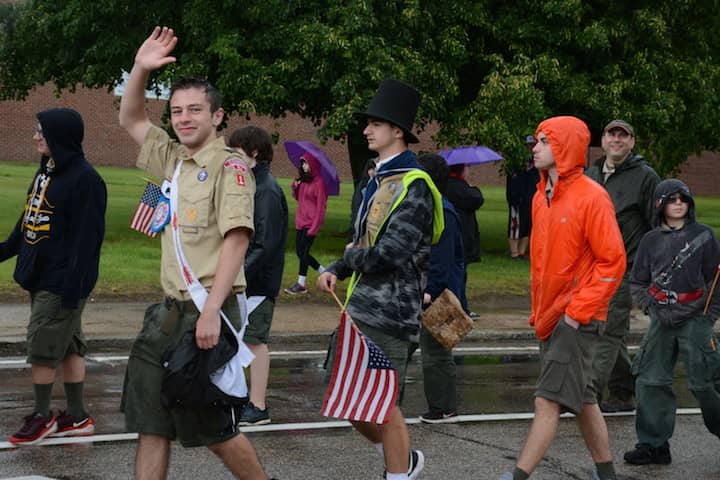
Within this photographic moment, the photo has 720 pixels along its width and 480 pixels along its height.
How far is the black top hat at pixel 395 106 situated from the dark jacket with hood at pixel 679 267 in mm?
1960

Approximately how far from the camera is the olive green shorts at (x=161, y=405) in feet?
16.0

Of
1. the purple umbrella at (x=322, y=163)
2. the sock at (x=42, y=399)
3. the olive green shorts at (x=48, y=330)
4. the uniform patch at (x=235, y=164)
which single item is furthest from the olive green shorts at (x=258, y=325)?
the purple umbrella at (x=322, y=163)

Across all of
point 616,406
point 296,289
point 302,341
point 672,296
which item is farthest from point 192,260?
point 296,289

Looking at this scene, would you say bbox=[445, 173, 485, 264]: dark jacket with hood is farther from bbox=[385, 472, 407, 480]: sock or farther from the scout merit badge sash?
the scout merit badge sash

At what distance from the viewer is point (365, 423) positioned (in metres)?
5.91

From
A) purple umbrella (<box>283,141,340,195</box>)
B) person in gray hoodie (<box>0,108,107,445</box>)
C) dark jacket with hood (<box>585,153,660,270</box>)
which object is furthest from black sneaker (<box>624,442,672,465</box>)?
purple umbrella (<box>283,141,340,195</box>)

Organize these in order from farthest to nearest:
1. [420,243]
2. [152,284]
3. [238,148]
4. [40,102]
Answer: [40,102] < [152,284] < [238,148] < [420,243]

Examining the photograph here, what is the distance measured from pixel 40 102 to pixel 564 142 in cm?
4748

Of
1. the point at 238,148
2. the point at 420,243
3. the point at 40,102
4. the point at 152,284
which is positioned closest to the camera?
the point at 420,243

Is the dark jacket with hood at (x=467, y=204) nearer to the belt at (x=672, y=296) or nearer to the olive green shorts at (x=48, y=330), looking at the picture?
the belt at (x=672, y=296)

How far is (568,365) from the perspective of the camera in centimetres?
595

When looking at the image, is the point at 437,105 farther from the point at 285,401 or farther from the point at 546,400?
the point at 546,400

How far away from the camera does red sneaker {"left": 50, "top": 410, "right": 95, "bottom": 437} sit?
287 inches

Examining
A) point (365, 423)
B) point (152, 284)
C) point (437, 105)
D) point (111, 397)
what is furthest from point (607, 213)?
point (437, 105)
